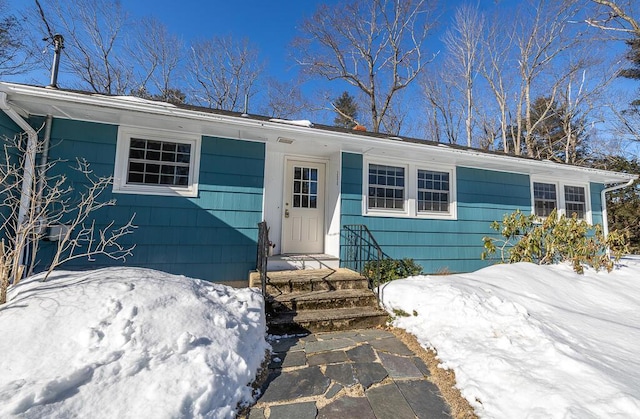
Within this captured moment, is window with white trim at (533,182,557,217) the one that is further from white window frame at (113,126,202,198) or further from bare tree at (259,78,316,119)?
bare tree at (259,78,316,119)

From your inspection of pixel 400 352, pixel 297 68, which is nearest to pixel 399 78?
pixel 297 68

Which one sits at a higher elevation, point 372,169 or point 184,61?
point 184,61

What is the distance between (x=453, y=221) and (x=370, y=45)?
12.5 m

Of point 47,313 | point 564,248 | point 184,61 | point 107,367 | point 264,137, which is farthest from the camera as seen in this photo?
point 184,61

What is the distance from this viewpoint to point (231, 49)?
15.8m

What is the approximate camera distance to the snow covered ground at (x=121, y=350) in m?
1.65

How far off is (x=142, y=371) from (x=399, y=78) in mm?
16667

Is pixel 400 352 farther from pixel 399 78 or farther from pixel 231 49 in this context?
pixel 231 49

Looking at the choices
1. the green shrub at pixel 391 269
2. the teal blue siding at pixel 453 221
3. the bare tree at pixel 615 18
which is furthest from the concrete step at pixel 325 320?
the bare tree at pixel 615 18

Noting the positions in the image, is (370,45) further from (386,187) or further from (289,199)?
(289,199)

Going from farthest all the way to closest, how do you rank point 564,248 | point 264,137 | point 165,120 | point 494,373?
1. point 564,248
2. point 264,137
3. point 165,120
4. point 494,373

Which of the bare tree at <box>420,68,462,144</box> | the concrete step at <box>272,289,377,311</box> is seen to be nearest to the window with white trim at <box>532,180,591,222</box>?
the concrete step at <box>272,289,377,311</box>

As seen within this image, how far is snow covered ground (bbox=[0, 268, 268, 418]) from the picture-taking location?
5.40 feet

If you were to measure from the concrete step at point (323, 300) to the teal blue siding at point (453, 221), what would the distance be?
1715 mm
